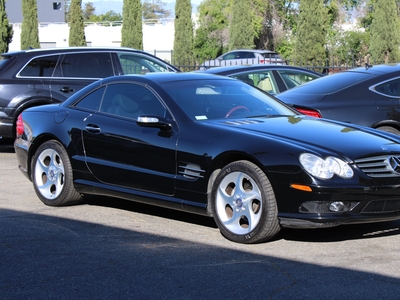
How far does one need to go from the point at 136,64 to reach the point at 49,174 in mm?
5306

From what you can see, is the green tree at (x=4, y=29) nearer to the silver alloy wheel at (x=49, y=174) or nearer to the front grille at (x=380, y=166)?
the silver alloy wheel at (x=49, y=174)

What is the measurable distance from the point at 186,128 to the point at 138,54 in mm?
6580

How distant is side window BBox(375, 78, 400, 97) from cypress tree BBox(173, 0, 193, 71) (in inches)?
1183

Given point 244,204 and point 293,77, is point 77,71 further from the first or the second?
point 244,204

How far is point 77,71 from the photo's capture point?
12.4 meters

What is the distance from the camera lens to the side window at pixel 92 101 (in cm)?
764

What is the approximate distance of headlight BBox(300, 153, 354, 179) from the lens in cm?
574

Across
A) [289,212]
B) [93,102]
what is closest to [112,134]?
[93,102]

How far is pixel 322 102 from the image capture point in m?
9.52

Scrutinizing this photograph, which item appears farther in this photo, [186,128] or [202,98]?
[202,98]

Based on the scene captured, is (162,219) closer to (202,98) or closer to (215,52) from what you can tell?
(202,98)

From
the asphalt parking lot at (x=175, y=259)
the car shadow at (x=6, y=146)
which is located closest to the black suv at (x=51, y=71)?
the car shadow at (x=6, y=146)

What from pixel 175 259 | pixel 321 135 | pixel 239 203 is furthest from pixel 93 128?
pixel 321 135

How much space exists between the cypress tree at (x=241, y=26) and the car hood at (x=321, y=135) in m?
33.8
